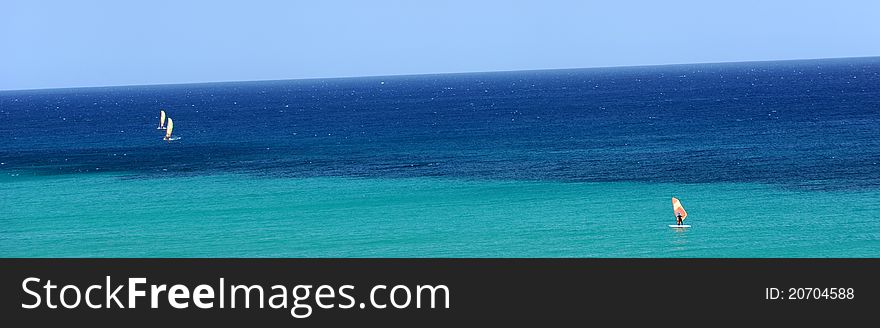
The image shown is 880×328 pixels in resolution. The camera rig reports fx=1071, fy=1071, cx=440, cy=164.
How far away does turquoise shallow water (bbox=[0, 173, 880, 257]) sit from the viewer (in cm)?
5750

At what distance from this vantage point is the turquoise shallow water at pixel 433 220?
189ft

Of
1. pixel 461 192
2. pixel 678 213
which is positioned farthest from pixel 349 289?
pixel 461 192

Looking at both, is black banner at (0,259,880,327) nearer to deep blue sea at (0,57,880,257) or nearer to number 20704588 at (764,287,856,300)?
number 20704588 at (764,287,856,300)

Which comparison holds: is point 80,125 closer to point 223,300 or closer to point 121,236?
point 121,236

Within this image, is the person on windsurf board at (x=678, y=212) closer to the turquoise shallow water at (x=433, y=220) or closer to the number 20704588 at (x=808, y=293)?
the turquoise shallow water at (x=433, y=220)

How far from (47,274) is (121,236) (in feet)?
168

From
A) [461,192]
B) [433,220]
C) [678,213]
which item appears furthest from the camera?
[461,192]

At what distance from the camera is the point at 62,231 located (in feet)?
217

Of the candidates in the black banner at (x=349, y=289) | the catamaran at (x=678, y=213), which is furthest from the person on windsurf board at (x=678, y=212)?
the black banner at (x=349, y=289)

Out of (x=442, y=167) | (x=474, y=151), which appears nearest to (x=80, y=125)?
(x=474, y=151)

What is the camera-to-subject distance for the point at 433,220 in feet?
219

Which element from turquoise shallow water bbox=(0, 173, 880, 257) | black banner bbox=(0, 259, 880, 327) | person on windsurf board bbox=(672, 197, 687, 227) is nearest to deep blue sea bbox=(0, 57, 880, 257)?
turquoise shallow water bbox=(0, 173, 880, 257)

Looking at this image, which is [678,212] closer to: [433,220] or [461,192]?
[433,220]

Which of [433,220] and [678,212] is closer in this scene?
[678,212]
